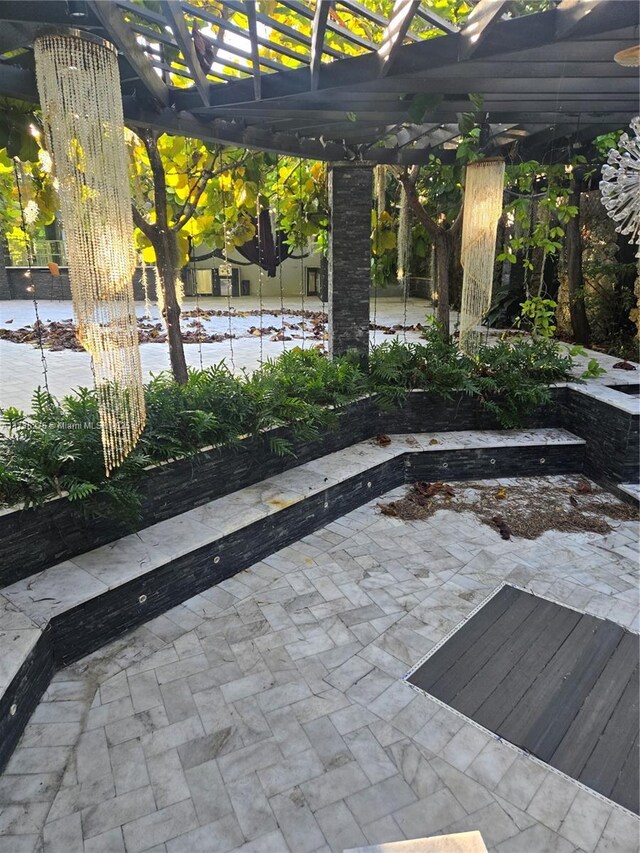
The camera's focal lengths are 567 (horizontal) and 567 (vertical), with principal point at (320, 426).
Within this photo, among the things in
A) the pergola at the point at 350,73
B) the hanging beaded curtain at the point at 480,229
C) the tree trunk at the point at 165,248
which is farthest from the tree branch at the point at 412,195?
the tree trunk at the point at 165,248

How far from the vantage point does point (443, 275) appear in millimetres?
7414

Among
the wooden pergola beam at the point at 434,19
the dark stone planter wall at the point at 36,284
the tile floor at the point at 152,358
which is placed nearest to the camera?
the wooden pergola beam at the point at 434,19

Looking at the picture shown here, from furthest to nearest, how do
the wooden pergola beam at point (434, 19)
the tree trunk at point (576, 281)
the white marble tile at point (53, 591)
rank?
the tree trunk at point (576, 281)
the white marble tile at point (53, 591)
the wooden pergola beam at point (434, 19)

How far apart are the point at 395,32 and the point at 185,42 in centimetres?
111

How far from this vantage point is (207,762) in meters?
2.60

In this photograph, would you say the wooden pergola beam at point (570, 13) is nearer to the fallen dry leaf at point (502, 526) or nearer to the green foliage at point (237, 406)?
the green foliage at point (237, 406)

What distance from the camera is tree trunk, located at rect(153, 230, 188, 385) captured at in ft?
16.9

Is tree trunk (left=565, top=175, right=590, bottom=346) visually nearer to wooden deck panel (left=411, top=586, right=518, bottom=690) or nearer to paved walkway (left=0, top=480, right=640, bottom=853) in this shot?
paved walkway (left=0, top=480, right=640, bottom=853)

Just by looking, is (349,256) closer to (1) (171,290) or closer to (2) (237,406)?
(1) (171,290)

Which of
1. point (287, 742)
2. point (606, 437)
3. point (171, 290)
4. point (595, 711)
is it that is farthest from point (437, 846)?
point (606, 437)

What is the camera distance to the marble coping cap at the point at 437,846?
194 centimetres

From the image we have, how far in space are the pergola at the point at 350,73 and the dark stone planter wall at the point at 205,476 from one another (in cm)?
210

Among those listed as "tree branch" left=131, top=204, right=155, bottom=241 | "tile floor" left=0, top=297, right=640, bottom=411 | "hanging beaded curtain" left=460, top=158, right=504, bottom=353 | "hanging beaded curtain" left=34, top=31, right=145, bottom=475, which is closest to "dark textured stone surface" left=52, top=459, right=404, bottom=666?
"hanging beaded curtain" left=34, top=31, right=145, bottom=475

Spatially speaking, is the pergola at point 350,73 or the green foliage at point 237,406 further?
the green foliage at point 237,406
